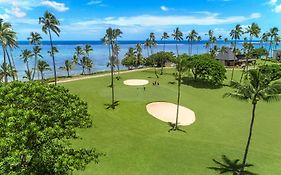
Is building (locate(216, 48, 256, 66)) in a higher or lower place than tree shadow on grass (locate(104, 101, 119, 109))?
higher

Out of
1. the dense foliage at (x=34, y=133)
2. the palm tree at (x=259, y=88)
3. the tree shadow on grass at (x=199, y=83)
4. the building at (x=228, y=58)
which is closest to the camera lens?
the dense foliage at (x=34, y=133)

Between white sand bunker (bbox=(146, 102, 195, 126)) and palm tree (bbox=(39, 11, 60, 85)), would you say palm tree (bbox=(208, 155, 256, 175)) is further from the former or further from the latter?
palm tree (bbox=(39, 11, 60, 85))

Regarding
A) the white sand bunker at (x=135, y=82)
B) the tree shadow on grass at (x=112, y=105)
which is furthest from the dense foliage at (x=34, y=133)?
the white sand bunker at (x=135, y=82)

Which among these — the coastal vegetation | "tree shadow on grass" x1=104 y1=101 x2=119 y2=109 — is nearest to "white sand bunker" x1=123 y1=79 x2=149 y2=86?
the coastal vegetation

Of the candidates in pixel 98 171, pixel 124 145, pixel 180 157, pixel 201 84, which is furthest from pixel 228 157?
pixel 201 84

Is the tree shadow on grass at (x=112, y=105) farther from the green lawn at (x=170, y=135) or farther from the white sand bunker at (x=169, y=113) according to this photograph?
the white sand bunker at (x=169, y=113)

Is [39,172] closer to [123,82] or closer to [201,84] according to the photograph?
[123,82]

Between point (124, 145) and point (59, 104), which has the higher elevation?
point (59, 104)
